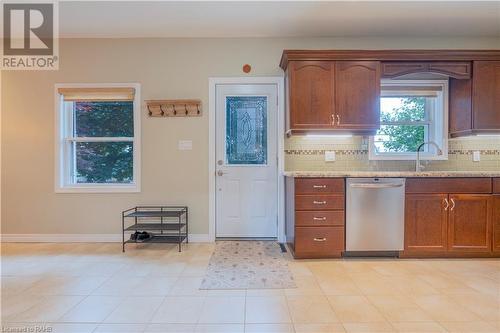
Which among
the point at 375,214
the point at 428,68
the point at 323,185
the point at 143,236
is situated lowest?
Result: the point at 143,236

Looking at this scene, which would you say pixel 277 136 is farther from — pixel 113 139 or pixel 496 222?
pixel 496 222

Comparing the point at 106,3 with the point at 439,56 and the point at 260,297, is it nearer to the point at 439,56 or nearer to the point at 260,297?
the point at 260,297

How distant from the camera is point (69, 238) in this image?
12.1ft

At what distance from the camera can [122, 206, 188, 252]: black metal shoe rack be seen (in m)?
3.38

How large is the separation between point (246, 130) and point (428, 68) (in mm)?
2166

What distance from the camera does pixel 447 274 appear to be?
261 cm

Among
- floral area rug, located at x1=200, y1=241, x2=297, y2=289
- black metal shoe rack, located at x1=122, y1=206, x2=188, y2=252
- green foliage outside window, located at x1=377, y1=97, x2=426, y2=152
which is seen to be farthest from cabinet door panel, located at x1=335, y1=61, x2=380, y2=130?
black metal shoe rack, located at x1=122, y1=206, x2=188, y2=252

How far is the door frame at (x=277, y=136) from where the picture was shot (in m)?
3.66

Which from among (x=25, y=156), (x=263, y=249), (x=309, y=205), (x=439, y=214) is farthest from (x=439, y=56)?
(x=25, y=156)

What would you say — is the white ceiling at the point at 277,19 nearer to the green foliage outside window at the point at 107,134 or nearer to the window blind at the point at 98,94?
the window blind at the point at 98,94

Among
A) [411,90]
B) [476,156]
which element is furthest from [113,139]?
[476,156]

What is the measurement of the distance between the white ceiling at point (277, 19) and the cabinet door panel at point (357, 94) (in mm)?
553

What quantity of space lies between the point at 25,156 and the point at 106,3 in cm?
221

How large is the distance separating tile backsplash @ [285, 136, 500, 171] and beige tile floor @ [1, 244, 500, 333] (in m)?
1.18
